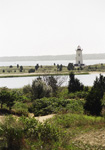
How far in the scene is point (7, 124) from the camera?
8.81 meters

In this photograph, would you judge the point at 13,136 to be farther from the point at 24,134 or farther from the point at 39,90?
the point at 39,90

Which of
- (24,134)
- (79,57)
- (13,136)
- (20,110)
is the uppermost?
(79,57)

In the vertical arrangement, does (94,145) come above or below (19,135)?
below

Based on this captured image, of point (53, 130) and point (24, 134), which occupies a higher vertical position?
point (53, 130)

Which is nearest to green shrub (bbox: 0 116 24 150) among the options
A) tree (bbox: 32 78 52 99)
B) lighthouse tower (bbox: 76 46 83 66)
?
tree (bbox: 32 78 52 99)

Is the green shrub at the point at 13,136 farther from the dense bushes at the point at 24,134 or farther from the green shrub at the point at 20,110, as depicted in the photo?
the green shrub at the point at 20,110

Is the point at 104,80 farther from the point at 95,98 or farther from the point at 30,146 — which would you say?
the point at 30,146

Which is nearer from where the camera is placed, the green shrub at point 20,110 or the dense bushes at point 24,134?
the dense bushes at point 24,134

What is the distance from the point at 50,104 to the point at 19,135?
34.3 ft

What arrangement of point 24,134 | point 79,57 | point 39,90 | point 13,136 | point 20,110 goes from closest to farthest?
1. point 13,136
2. point 24,134
3. point 20,110
4. point 39,90
5. point 79,57

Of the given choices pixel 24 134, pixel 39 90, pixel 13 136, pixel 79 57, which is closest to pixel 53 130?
pixel 24 134

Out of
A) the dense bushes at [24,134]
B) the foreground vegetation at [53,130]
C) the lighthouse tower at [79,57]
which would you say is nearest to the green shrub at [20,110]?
the foreground vegetation at [53,130]

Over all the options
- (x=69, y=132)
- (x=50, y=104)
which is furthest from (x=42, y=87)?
(x=69, y=132)

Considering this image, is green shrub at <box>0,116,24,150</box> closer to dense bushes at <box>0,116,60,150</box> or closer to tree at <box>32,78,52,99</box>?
dense bushes at <box>0,116,60,150</box>
